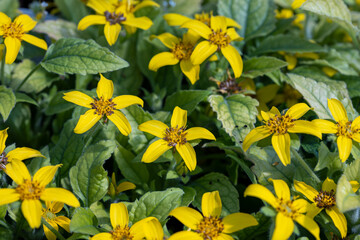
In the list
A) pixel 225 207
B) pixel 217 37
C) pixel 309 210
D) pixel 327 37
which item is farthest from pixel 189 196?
pixel 327 37

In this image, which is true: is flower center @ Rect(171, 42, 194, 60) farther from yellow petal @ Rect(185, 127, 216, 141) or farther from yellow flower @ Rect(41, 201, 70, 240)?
yellow flower @ Rect(41, 201, 70, 240)

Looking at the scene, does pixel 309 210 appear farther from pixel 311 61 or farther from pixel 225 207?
pixel 311 61

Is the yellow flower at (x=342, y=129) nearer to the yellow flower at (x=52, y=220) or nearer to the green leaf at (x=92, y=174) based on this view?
the green leaf at (x=92, y=174)

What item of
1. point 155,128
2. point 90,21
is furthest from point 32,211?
point 90,21

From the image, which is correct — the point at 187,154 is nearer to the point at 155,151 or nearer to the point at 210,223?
the point at 155,151

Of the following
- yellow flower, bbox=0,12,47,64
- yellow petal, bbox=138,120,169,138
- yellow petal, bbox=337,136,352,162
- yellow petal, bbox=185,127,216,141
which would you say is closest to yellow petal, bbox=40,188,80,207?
yellow petal, bbox=138,120,169,138

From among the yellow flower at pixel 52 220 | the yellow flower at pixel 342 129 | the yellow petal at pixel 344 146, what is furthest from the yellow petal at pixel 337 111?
the yellow flower at pixel 52 220
